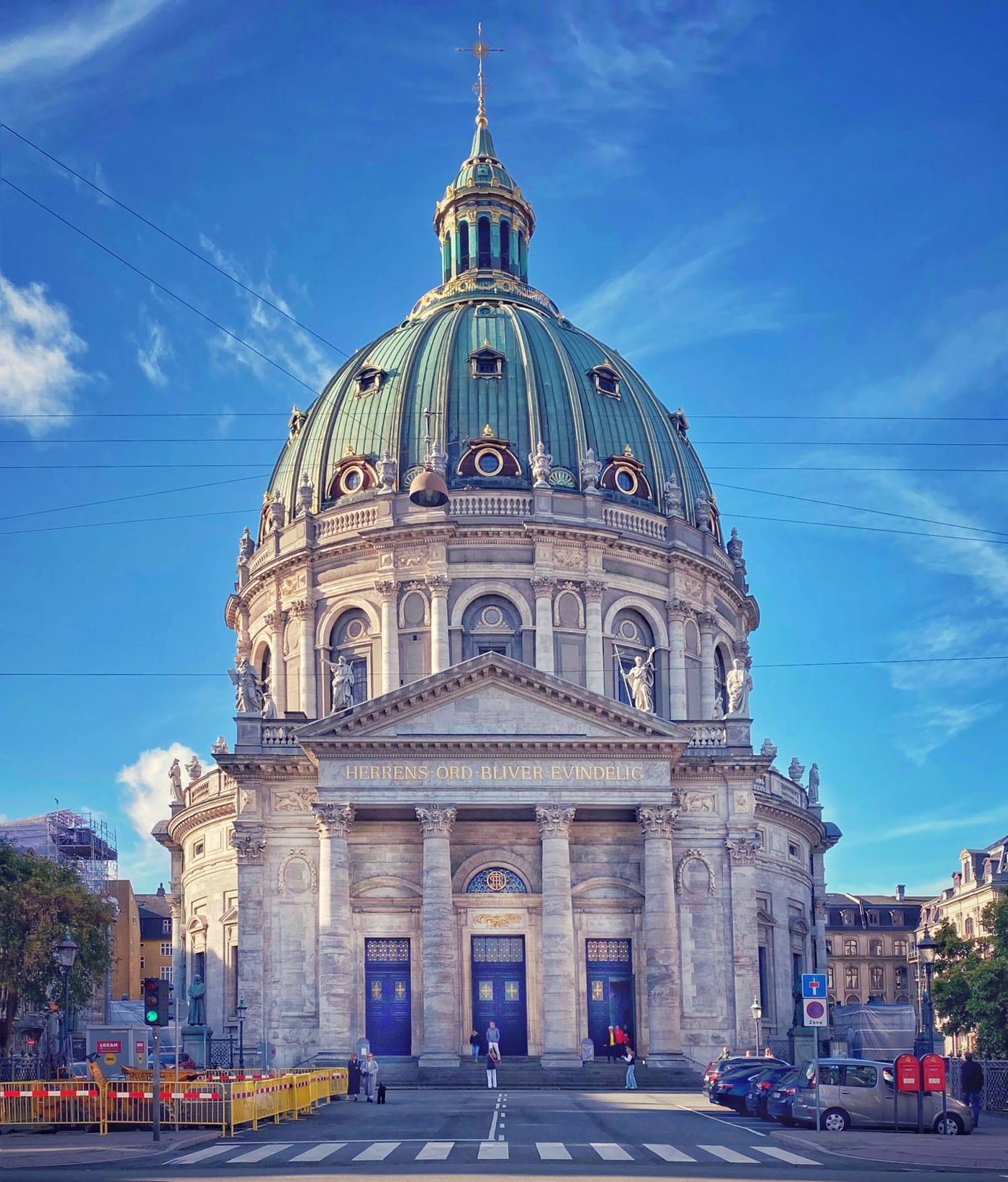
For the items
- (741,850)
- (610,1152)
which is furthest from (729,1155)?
(741,850)

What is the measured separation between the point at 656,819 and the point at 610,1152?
3291cm

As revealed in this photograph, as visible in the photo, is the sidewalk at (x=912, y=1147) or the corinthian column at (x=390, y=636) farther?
the corinthian column at (x=390, y=636)

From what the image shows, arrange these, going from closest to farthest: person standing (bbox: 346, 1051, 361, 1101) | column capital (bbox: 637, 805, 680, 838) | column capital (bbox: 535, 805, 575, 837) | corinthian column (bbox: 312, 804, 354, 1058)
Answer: person standing (bbox: 346, 1051, 361, 1101) < corinthian column (bbox: 312, 804, 354, 1058) < column capital (bbox: 535, 805, 575, 837) < column capital (bbox: 637, 805, 680, 838)

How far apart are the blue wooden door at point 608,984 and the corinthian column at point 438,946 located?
5.34m

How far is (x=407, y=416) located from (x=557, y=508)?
8.68 m

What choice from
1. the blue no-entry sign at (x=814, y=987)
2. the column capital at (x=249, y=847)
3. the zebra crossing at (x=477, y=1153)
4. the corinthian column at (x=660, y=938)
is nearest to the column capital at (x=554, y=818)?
the corinthian column at (x=660, y=938)

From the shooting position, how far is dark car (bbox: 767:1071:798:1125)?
38031 mm

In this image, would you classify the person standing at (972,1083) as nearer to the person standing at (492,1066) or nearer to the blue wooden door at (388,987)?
the person standing at (492,1066)

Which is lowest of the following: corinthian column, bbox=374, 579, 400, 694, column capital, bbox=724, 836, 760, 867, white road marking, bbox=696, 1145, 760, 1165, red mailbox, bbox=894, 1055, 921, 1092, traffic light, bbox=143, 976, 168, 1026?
white road marking, bbox=696, 1145, 760, 1165

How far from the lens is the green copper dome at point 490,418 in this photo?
7669 cm

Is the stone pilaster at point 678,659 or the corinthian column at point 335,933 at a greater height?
the stone pilaster at point 678,659

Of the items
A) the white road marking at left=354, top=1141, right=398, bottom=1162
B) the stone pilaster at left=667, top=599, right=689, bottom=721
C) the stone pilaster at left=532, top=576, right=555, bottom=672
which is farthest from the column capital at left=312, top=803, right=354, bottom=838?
the white road marking at left=354, top=1141, right=398, bottom=1162

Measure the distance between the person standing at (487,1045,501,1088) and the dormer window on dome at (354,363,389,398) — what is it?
34.4m

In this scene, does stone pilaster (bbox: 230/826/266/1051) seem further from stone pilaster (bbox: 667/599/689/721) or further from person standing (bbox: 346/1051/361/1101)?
stone pilaster (bbox: 667/599/689/721)
